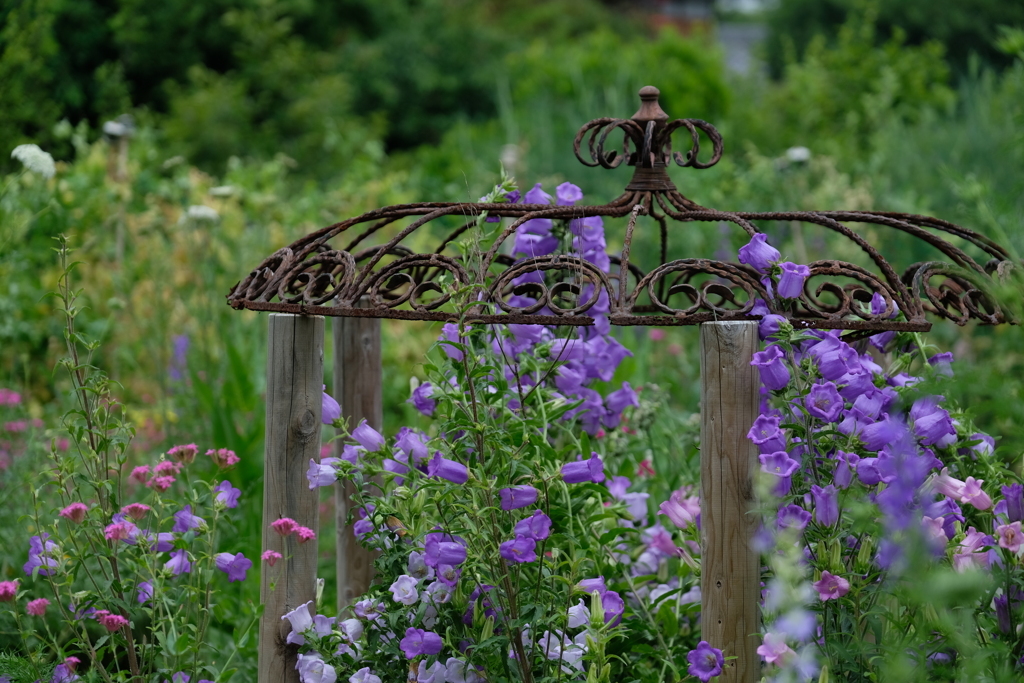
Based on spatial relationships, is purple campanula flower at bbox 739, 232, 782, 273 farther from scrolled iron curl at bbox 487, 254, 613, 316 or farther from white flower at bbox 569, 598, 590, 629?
white flower at bbox 569, 598, 590, 629

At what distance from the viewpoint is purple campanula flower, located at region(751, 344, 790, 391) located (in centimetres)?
127

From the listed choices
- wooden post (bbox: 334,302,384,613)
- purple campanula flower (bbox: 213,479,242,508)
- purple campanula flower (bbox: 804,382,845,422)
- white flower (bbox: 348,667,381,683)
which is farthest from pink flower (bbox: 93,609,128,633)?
purple campanula flower (bbox: 804,382,845,422)

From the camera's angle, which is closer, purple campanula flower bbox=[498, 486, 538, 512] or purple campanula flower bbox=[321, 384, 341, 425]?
purple campanula flower bbox=[498, 486, 538, 512]

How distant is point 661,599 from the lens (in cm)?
161

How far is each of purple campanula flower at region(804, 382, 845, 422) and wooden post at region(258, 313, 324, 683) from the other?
83cm

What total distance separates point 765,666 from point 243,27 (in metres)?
9.18

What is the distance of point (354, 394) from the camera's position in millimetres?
1837

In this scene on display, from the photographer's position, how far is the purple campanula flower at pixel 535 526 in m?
1.25

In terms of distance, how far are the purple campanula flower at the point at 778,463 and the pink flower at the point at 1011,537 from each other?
0.27m

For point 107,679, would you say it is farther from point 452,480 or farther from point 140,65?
point 140,65

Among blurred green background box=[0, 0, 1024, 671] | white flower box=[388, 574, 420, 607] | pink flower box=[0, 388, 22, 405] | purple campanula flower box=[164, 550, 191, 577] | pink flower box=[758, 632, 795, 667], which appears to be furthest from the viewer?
blurred green background box=[0, 0, 1024, 671]

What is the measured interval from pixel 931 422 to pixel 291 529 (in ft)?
3.39

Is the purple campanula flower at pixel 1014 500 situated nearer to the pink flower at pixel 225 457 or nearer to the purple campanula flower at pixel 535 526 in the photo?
the purple campanula flower at pixel 535 526

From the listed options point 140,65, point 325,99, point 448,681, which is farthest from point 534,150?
point 140,65
